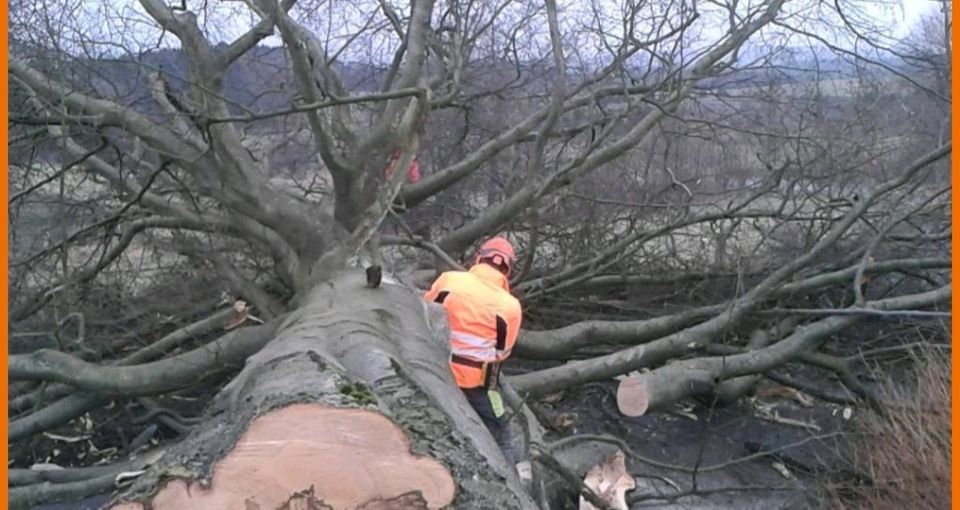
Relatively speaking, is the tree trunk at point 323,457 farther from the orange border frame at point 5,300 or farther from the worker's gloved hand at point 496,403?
the orange border frame at point 5,300

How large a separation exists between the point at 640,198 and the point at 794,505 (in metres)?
2.92

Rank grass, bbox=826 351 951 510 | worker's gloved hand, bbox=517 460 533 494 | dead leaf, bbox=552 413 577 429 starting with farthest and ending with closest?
dead leaf, bbox=552 413 577 429, grass, bbox=826 351 951 510, worker's gloved hand, bbox=517 460 533 494

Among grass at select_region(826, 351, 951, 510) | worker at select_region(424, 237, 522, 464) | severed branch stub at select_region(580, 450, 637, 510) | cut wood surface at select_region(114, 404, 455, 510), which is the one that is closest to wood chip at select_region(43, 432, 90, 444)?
worker at select_region(424, 237, 522, 464)

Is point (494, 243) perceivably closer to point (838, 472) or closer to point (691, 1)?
point (838, 472)

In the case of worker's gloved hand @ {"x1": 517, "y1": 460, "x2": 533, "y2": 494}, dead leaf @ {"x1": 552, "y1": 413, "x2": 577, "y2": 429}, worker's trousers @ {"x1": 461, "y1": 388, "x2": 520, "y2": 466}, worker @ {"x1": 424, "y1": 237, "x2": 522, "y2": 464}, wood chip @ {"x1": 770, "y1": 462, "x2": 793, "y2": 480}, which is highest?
worker @ {"x1": 424, "y1": 237, "x2": 522, "y2": 464}

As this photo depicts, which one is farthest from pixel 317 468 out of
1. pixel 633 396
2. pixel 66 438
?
pixel 66 438

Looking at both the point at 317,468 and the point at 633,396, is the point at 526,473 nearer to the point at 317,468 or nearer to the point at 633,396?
the point at 633,396

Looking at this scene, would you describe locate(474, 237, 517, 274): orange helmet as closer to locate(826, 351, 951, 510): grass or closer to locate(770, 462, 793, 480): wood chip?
locate(826, 351, 951, 510): grass

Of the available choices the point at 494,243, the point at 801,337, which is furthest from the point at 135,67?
the point at 801,337

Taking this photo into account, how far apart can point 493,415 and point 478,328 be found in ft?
1.18

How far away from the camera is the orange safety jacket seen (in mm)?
4473

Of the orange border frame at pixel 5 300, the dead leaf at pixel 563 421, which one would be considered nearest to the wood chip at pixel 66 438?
the orange border frame at pixel 5 300

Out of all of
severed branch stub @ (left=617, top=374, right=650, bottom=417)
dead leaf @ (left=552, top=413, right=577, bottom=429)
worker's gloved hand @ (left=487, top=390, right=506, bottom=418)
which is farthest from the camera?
dead leaf @ (left=552, top=413, right=577, bottom=429)

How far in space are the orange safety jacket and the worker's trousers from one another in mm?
34
